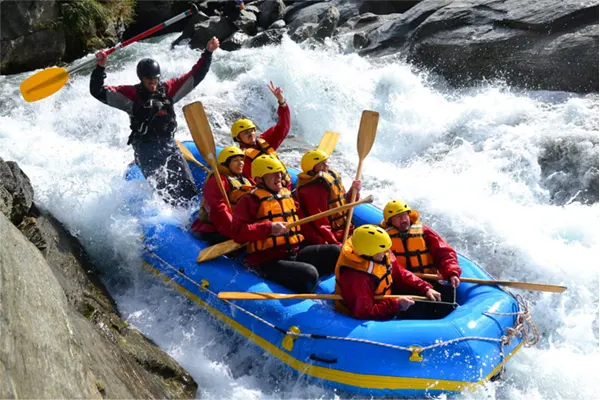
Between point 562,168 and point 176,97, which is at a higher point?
point 176,97

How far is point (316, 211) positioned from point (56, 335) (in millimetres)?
2669

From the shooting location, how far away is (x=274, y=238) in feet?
13.7

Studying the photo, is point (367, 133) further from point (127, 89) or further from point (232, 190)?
point (127, 89)

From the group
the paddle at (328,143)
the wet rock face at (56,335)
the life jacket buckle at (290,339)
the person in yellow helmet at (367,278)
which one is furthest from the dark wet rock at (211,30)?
the life jacket buckle at (290,339)

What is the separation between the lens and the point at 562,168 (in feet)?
21.9

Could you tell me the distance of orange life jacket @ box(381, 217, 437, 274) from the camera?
418 cm

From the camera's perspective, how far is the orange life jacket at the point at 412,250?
418 cm

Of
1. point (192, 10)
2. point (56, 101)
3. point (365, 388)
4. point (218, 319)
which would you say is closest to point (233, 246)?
point (218, 319)

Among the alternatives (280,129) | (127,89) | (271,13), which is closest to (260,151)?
(280,129)

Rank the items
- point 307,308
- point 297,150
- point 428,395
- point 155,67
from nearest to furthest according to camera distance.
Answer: point 428,395
point 307,308
point 155,67
point 297,150

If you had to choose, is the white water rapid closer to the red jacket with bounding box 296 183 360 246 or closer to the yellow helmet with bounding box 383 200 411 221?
the red jacket with bounding box 296 183 360 246

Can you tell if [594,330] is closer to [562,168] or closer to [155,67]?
[562,168]

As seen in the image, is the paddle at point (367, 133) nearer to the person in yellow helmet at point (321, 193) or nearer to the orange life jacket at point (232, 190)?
the person in yellow helmet at point (321, 193)

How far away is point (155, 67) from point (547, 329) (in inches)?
153
